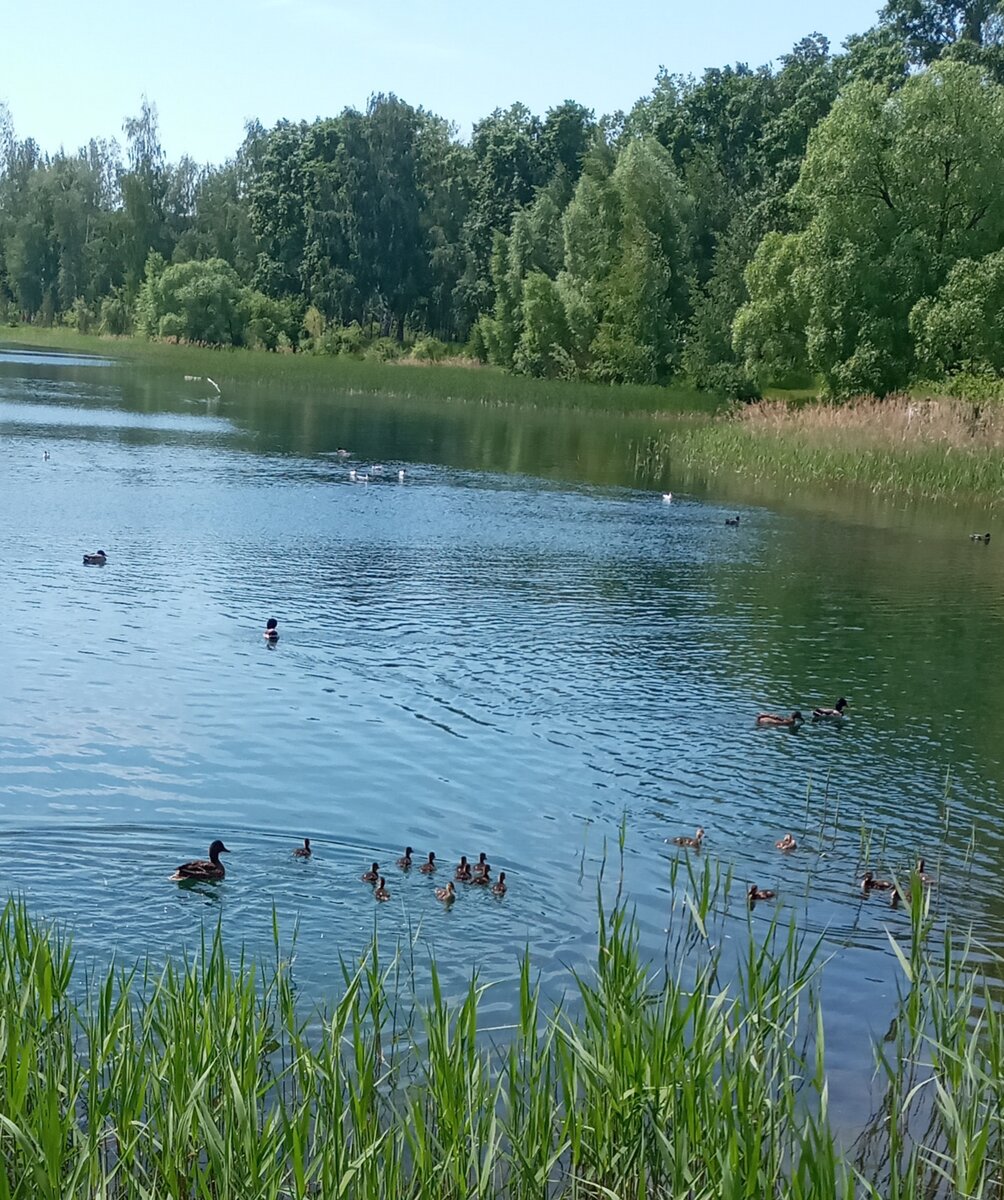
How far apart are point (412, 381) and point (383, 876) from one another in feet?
240

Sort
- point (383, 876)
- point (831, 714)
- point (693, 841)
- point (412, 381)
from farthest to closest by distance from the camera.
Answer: point (412, 381) → point (831, 714) → point (693, 841) → point (383, 876)

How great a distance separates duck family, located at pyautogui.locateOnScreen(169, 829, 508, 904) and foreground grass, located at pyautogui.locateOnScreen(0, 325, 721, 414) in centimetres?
5977

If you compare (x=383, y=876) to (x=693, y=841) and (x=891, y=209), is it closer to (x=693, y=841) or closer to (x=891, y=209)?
(x=693, y=841)

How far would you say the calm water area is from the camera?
12016 millimetres

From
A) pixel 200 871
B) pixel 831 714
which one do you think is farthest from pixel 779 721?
pixel 200 871

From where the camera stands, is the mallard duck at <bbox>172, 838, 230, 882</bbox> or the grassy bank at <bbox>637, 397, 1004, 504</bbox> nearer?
the mallard duck at <bbox>172, 838, 230, 882</bbox>

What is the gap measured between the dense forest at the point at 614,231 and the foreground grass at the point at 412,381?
4658mm

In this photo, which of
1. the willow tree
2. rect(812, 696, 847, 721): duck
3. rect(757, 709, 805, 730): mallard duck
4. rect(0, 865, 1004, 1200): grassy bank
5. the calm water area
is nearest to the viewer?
rect(0, 865, 1004, 1200): grassy bank

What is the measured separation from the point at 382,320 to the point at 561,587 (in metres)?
97.0

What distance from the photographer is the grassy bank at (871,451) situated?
4209cm

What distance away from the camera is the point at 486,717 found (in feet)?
61.0

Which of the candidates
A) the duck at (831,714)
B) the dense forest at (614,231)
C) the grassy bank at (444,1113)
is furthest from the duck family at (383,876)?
the dense forest at (614,231)

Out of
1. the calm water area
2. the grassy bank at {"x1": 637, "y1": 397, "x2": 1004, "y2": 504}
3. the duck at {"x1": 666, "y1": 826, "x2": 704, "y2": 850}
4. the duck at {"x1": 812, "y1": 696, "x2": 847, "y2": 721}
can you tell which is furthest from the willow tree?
the duck at {"x1": 666, "y1": 826, "x2": 704, "y2": 850}

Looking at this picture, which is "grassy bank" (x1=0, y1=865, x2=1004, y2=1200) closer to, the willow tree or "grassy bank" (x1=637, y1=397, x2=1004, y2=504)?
"grassy bank" (x1=637, y1=397, x2=1004, y2=504)
